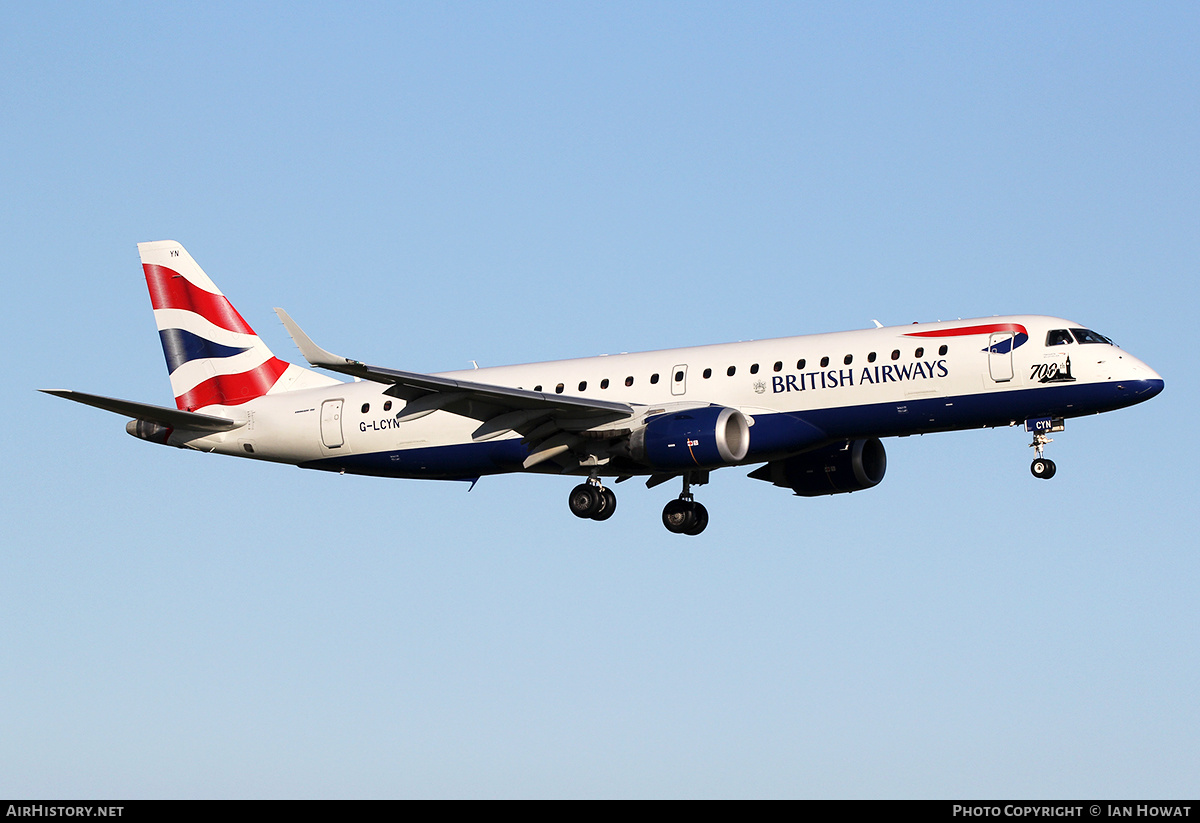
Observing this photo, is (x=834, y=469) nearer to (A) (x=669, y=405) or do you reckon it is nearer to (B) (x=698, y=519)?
(B) (x=698, y=519)

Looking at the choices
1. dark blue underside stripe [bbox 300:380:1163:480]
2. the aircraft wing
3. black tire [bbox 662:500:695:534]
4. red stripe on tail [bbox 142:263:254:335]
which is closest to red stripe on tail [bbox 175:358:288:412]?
red stripe on tail [bbox 142:263:254:335]

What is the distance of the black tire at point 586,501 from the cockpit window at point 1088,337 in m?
13.1

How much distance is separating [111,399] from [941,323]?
21.2 metres

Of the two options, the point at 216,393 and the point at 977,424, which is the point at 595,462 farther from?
the point at 216,393

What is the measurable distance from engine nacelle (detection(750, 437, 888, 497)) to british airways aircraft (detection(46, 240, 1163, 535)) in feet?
0.16

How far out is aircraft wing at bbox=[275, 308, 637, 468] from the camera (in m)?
38.1

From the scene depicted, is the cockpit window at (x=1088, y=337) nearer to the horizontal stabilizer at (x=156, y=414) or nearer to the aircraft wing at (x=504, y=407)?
the aircraft wing at (x=504, y=407)

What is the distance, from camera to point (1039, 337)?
3966 centimetres

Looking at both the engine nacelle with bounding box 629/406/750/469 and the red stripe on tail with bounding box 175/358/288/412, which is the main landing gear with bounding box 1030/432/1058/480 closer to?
the engine nacelle with bounding box 629/406/750/469

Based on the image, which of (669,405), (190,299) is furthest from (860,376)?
(190,299)

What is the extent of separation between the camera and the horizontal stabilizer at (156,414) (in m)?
39.9

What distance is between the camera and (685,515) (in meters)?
46.5

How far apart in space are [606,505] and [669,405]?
3.61 meters
